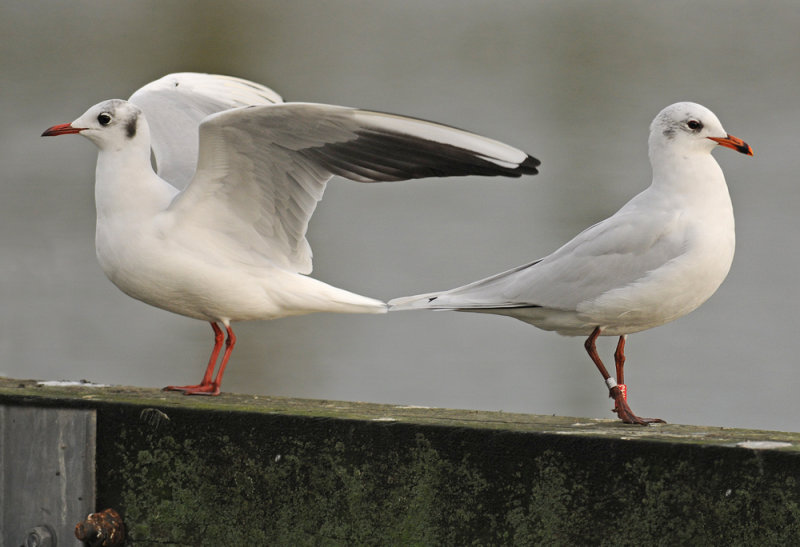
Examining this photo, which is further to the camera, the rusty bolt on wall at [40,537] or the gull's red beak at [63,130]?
the gull's red beak at [63,130]

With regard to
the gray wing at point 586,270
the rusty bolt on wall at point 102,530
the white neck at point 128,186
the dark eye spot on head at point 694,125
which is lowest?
the rusty bolt on wall at point 102,530

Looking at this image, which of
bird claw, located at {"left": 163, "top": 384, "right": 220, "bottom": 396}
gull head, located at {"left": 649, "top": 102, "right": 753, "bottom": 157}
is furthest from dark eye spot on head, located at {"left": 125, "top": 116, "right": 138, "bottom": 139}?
gull head, located at {"left": 649, "top": 102, "right": 753, "bottom": 157}

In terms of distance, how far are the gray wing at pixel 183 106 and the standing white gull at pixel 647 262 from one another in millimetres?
1274

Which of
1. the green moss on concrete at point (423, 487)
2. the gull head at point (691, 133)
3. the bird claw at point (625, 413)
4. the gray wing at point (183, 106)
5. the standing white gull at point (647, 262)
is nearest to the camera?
the green moss on concrete at point (423, 487)

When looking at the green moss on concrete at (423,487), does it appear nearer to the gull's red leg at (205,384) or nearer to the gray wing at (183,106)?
the gull's red leg at (205,384)

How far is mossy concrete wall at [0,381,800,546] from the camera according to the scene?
2.36 m

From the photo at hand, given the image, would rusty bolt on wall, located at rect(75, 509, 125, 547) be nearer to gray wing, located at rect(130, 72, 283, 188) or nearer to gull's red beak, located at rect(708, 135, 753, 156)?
gray wing, located at rect(130, 72, 283, 188)

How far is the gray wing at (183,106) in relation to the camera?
443 cm

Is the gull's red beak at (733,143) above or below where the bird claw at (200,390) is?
above

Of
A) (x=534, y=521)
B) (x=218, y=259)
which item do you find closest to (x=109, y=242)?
(x=218, y=259)

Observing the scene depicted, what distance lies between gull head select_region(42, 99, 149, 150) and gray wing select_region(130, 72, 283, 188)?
0.36 metres

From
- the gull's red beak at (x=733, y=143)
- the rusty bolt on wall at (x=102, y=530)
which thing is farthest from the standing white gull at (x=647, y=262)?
the rusty bolt on wall at (x=102, y=530)

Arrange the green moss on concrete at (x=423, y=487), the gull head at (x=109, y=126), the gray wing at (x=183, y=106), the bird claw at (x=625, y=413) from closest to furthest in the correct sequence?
the green moss on concrete at (x=423, y=487) → the bird claw at (x=625, y=413) → the gull head at (x=109, y=126) → the gray wing at (x=183, y=106)

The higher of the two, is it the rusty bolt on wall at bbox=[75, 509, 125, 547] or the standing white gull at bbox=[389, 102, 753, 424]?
the standing white gull at bbox=[389, 102, 753, 424]
